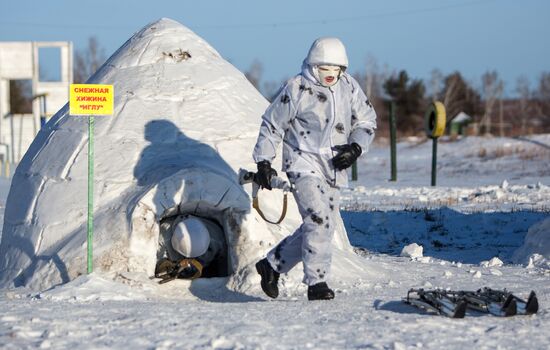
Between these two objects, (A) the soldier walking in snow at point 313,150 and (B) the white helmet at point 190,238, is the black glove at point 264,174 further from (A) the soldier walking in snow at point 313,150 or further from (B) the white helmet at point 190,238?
(B) the white helmet at point 190,238

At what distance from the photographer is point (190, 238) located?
6.12m

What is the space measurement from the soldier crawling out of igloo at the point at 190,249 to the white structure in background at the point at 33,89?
79.8ft

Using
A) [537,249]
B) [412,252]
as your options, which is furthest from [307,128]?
[537,249]

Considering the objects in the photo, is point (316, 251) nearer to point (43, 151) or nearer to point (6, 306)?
point (6, 306)

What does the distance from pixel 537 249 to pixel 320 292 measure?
313 cm

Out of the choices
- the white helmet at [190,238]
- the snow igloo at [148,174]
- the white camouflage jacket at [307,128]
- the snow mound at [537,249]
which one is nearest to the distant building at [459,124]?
the snow mound at [537,249]

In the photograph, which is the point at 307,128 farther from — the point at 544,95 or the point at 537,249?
the point at 544,95

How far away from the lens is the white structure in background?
31.5 metres

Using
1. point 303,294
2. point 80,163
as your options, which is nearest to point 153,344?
point 303,294

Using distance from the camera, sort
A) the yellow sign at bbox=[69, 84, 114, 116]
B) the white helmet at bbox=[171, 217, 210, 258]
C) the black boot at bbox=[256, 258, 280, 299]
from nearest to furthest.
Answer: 1. the black boot at bbox=[256, 258, 280, 299]
2. the yellow sign at bbox=[69, 84, 114, 116]
3. the white helmet at bbox=[171, 217, 210, 258]

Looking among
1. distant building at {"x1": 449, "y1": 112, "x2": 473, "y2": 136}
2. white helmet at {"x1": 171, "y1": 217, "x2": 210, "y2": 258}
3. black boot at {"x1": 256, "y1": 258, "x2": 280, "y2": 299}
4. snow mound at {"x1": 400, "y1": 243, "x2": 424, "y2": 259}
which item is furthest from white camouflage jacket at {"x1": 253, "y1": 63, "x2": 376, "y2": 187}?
distant building at {"x1": 449, "y1": 112, "x2": 473, "y2": 136}

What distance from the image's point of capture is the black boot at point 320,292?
5262 mm

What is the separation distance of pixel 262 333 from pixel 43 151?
3.37 meters

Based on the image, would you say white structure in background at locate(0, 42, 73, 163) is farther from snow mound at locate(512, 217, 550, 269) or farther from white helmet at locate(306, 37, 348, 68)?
white helmet at locate(306, 37, 348, 68)
